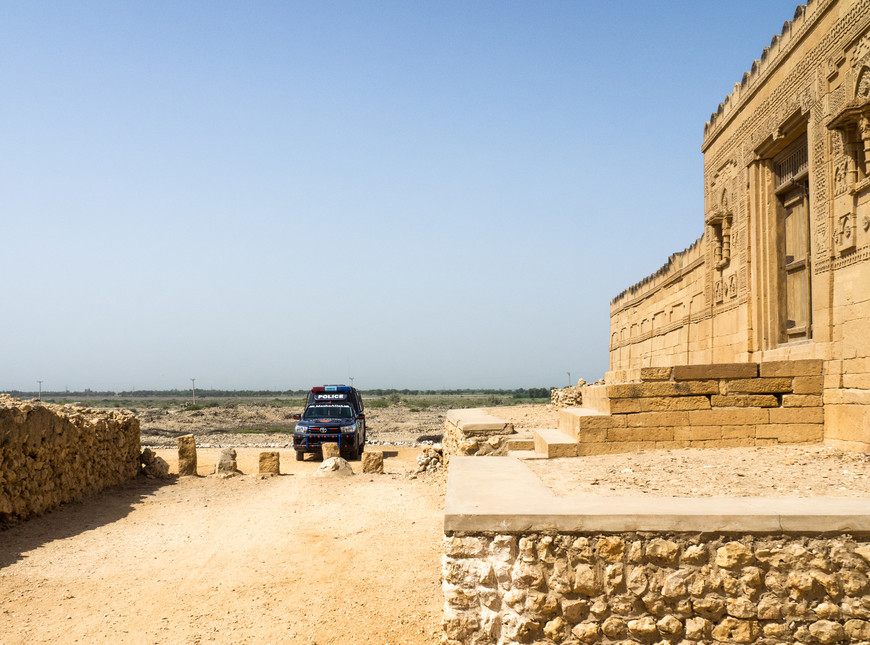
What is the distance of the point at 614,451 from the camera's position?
25.2ft

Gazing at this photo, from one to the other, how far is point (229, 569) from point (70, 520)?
389cm

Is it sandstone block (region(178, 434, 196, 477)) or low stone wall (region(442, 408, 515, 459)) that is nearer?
low stone wall (region(442, 408, 515, 459))

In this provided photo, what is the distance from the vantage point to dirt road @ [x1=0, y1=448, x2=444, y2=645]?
5988mm

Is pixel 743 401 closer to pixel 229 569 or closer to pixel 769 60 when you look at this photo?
pixel 769 60

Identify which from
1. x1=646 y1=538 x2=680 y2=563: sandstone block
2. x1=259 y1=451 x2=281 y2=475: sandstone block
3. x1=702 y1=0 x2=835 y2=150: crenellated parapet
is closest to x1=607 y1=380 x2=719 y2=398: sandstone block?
x1=646 y1=538 x2=680 y2=563: sandstone block

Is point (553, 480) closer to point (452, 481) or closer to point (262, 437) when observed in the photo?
point (452, 481)

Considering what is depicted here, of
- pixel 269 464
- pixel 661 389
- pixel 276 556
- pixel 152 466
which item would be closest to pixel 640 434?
pixel 661 389

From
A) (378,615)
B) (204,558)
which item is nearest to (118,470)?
(204,558)

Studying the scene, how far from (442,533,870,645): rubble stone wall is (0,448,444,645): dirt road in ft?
5.61

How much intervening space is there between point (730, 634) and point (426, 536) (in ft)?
17.9

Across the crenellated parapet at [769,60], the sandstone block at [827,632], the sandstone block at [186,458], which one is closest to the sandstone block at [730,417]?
the sandstone block at [827,632]

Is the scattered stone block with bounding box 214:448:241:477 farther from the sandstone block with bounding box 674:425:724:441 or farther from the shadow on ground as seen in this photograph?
the sandstone block with bounding box 674:425:724:441

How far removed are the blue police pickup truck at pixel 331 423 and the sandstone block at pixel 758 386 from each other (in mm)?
12824

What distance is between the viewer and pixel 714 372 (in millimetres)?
7789
